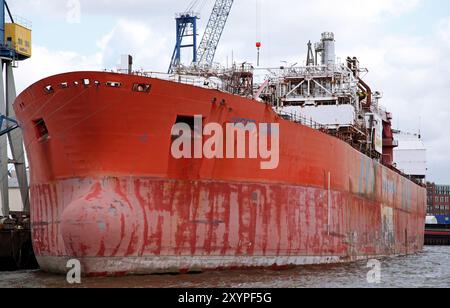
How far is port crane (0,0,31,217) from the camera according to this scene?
99.8ft

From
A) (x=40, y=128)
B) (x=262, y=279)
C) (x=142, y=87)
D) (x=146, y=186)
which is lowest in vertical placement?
(x=262, y=279)

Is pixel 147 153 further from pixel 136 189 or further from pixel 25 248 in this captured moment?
pixel 25 248

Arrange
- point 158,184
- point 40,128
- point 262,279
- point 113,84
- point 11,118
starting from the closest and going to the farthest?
point 113,84 < point 262,279 < point 158,184 < point 40,128 < point 11,118

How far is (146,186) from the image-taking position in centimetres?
1864

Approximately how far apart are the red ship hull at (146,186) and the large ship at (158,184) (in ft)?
0.09

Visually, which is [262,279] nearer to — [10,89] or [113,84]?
[113,84]

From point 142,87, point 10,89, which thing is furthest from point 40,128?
point 10,89

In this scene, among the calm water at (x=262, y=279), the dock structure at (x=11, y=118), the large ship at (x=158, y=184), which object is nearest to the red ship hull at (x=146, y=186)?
the large ship at (x=158, y=184)

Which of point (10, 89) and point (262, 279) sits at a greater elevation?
point (10, 89)

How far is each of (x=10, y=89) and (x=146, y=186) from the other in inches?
639

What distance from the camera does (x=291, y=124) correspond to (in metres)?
22.6

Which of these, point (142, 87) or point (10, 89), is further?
point (10, 89)
